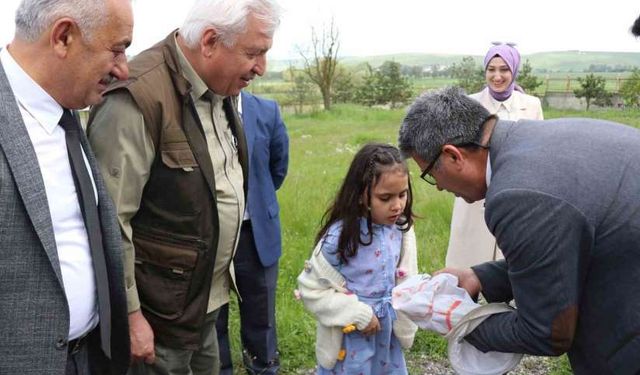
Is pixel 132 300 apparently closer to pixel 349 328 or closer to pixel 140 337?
pixel 140 337

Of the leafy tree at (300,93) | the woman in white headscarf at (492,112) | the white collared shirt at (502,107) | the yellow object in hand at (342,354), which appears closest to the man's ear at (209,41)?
the yellow object in hand at (342,354)

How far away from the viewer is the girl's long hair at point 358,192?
2684 millimetres

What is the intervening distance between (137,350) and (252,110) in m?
1.58

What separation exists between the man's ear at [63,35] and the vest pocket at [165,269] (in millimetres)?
775

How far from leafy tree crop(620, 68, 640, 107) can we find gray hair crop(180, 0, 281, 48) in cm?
2032

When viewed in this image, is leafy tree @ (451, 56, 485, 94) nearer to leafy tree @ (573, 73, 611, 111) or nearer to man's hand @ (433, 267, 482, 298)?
leafy tree @ (573, 73, 611, 111)

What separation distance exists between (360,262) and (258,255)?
0.76 meters

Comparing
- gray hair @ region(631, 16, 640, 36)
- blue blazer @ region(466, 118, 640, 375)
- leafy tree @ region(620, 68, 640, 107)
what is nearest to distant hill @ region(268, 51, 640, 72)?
leafy tree @ region(620, 68, 640, 107)

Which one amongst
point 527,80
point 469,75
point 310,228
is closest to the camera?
point 310,228

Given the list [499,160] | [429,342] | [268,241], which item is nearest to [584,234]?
[499,160]

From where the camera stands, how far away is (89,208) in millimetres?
1783

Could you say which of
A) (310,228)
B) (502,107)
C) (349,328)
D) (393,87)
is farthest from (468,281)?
(393,87)

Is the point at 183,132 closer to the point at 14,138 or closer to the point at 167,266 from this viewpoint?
the point at 167,266

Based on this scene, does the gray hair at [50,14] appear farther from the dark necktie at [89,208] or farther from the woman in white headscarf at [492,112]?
the woman in white headscarf at [492,112]
